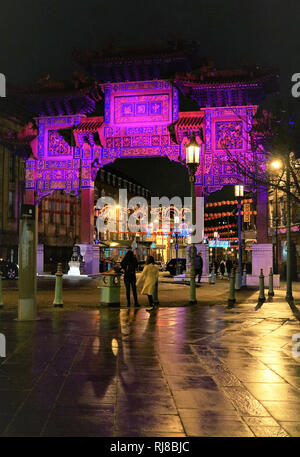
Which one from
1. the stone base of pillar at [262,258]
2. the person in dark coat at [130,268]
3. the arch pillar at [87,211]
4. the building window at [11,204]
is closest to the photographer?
the person in dark coat at [130,268]

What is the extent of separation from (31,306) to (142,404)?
7.17m

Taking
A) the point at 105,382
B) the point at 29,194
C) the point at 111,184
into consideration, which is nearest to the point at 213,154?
the point at 29,194

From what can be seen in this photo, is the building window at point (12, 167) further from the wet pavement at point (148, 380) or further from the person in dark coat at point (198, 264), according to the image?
the wet pavement at point (148, 380)

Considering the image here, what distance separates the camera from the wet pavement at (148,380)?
467cm

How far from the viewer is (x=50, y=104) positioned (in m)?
32.5

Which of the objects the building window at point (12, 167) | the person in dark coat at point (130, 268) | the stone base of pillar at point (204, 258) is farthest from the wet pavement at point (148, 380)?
the building window at point (12, 167)

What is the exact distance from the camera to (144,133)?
3020cm

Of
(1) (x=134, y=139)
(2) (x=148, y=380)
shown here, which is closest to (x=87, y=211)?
(1) (x=134, y=139)

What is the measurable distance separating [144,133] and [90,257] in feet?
28.8

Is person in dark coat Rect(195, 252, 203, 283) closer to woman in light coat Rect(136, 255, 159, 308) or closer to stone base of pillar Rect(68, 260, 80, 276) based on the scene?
stone base of pillar Rect(68, 260, 80, 276)

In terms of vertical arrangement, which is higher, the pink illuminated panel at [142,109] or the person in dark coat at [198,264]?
the pink illuminated panel at [142,109]

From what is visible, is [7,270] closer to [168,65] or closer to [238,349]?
[168,65]

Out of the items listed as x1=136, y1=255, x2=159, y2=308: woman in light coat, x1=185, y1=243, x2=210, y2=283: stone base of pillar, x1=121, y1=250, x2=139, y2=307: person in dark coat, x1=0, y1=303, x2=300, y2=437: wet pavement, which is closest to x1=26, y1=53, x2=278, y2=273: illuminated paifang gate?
x1=185, y1=243, x2=210, y2=283: stone base of pillar

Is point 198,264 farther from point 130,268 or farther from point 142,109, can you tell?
point 130,268
